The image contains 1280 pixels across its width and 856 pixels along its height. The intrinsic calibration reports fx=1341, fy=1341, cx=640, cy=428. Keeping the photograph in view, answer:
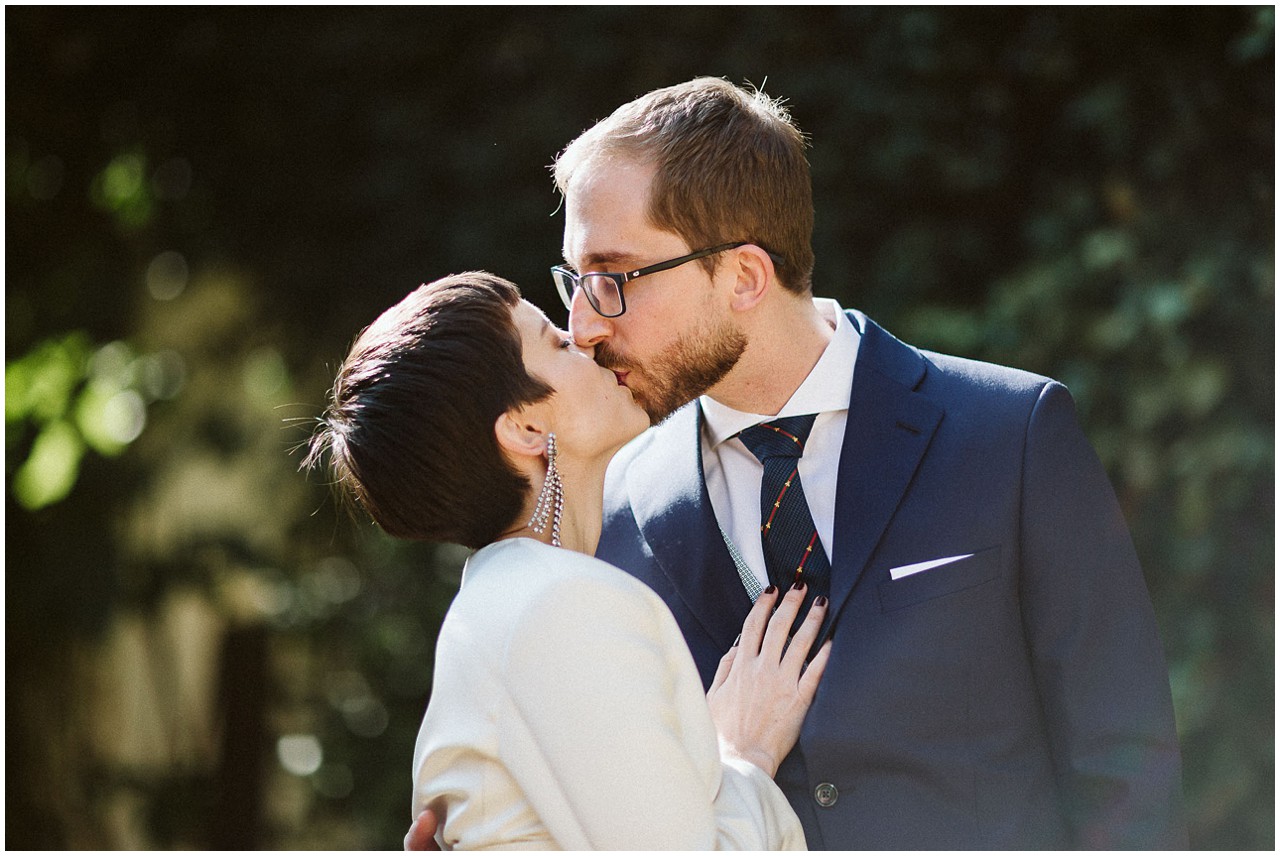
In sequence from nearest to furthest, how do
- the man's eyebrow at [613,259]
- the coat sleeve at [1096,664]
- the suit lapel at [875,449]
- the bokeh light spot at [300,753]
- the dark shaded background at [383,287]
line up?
the coat sleeve at [1096,664] < the suit lapel at [875,449] < the man's eyebrow at [613,259] < the dark shaded background at [383,287] < the bokeh light spot at [300,753]

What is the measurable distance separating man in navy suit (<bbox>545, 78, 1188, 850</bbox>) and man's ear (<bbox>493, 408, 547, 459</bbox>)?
41 centimetres

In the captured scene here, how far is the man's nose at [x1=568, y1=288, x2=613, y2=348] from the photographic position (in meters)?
2.45

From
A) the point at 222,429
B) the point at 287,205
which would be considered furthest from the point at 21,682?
the point at 287,205

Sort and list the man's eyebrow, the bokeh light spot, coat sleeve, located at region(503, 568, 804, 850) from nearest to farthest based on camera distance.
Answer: coat sleeve, located at region(503, 568, 804, 850) → the man's eyebrow → the bokeh light spot

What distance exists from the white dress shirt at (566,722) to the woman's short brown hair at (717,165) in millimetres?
856

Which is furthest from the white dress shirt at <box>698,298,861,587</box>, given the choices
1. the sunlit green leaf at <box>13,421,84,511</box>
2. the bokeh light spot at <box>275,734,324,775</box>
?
the bokeh light spot at <box>275,734,324,775</box>

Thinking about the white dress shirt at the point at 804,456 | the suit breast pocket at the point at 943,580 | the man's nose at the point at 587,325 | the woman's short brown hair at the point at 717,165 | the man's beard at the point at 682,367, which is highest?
the woman's short brown hair at the point at 717,165

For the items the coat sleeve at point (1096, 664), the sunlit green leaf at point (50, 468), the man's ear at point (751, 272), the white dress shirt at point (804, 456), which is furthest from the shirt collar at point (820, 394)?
the sunlit green leaf at point (50, 468)

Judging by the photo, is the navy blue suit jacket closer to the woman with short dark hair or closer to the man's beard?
the woman with short dark hair

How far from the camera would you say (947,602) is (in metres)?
2.20

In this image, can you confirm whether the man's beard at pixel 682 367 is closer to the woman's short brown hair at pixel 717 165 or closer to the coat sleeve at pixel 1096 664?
the woman's short brown hair at pixel 717 165

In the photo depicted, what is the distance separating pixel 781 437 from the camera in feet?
7.92

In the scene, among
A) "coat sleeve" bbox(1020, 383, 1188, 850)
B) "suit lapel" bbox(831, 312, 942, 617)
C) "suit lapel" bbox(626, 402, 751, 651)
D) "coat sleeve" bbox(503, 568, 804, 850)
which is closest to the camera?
"coat sleeve" bbox(503, 568, 804, 850)

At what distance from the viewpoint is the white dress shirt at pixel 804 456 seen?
2.39 metres
